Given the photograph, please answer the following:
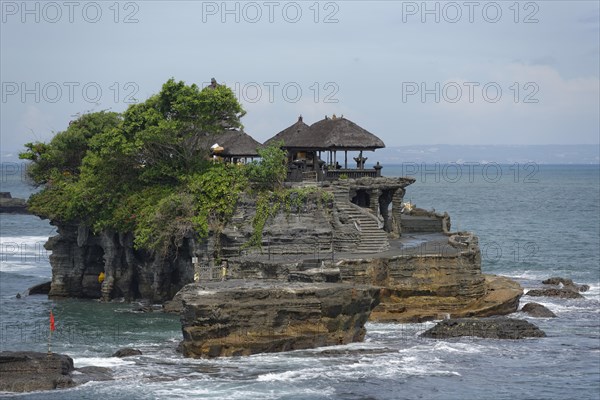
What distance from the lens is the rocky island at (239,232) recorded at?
157 ft

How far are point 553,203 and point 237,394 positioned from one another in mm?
133134

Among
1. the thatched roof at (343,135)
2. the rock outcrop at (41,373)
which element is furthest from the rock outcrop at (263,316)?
the thatched roof at (343,135)

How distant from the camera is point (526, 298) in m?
63.9

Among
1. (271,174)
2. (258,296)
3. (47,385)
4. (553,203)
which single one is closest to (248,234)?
(271,174)

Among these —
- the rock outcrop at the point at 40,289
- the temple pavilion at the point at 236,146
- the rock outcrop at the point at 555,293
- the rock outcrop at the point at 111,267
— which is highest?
the temple pavilion at the point at 236,146

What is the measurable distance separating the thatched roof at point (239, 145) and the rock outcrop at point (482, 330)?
17.8 metres

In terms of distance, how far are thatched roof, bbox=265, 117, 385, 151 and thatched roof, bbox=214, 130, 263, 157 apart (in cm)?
112

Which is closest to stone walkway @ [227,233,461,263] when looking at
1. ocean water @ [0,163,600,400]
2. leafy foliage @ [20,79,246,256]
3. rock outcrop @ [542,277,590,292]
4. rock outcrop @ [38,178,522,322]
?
rock outcrop @ [38,178,522,322]

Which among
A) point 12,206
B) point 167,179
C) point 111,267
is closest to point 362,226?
point 167,179

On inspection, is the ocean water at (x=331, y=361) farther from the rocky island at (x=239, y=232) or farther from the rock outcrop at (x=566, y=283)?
the rocky island at (x=239, y=232)

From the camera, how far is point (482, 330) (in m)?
51.8

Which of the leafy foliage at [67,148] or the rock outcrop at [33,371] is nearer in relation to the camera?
the rock outcrop at [33,371]

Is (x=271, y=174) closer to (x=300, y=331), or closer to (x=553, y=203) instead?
(x=300, y=331)

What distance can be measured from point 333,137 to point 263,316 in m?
18.4
